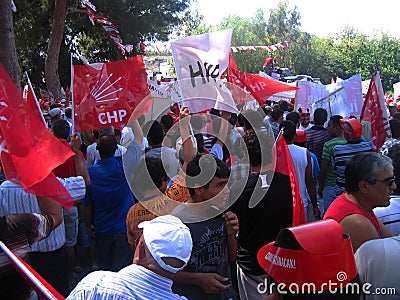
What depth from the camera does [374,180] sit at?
2.39 meters

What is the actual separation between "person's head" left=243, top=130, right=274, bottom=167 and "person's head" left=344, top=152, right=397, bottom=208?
0.80 meters

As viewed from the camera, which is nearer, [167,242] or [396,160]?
[167,242]

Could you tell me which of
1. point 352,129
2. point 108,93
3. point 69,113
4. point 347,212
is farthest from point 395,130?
point 69,113

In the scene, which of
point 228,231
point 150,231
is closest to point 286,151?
point 228,231

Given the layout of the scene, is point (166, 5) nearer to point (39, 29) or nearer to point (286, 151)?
point (39, 29)

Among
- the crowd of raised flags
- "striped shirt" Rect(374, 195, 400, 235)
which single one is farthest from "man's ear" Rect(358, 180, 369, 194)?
the crowd of raised flags

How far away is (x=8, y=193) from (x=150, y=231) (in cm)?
146

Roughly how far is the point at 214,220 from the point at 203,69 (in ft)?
8.44

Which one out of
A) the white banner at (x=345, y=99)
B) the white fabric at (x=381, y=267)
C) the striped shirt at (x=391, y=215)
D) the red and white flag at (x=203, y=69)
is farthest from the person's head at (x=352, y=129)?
the white banner at (x=345, y=99)

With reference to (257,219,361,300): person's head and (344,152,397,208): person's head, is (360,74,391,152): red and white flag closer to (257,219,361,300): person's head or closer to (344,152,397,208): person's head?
(344,152,397,208): person's head

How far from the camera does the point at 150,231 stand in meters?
1.73

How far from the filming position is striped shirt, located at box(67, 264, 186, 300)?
160 centimetres

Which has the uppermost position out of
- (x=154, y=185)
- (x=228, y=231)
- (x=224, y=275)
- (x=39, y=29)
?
(x=39, y=29)

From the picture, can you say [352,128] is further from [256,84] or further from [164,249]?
[164,249]
